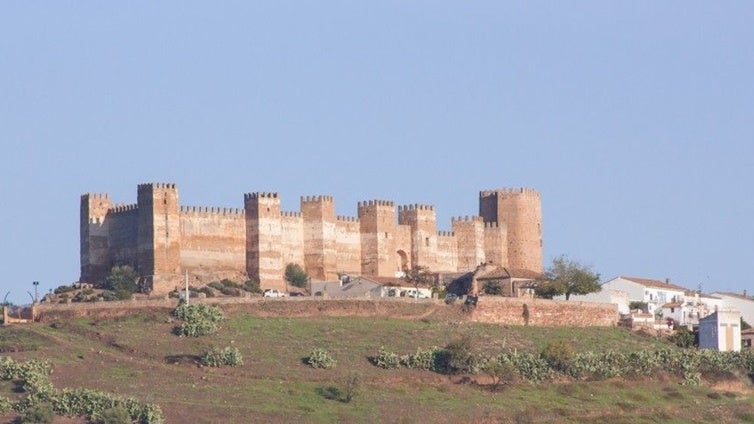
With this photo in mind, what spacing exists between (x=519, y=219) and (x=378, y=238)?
327 inches

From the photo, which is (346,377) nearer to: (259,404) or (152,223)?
(259,404)

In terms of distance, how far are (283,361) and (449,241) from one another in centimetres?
3178

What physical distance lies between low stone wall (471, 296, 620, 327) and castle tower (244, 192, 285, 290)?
1303 cm

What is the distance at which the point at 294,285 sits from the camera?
3760 inches

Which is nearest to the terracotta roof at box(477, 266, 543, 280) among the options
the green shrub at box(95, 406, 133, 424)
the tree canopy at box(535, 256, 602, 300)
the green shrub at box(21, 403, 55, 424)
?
the tree canopy at box(535, 256, 602, 300)

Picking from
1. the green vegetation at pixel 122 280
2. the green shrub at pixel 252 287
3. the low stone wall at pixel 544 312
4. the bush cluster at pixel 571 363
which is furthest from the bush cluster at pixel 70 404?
the green shrub at pixel 252 287

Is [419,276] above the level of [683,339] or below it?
above

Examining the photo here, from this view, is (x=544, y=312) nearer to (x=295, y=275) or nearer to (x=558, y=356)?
(x=558, y=356)

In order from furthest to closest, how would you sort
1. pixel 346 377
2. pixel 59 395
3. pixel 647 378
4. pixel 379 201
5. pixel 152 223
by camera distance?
pixel 379 201
pixel 152 223
pixel 647 378
pixel 346 377
pixel 59 395

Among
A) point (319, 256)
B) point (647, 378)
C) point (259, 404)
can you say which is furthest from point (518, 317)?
point (259, 404)

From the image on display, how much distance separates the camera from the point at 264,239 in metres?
95.1

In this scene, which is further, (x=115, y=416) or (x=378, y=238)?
(x=378, y=238)

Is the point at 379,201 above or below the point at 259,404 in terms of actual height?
above

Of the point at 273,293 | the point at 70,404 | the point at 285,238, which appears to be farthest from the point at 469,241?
the point at 70,404
